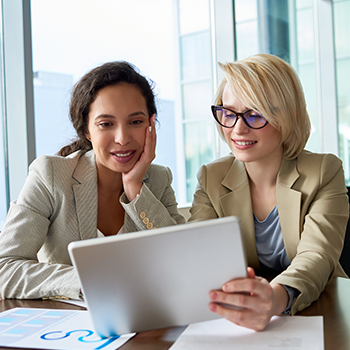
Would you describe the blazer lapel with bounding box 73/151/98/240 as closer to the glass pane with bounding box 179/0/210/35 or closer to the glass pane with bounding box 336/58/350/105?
the glass pane with bounding box 179/0/210/35

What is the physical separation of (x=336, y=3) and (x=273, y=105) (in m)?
4.76

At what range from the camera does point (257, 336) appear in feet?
2.74

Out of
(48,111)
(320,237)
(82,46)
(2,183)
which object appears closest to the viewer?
(320,237)

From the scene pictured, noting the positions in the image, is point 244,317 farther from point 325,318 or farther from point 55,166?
point 55,166

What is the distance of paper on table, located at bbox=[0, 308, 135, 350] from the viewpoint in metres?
0.83

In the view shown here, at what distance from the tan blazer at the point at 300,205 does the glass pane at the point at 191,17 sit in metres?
3.28

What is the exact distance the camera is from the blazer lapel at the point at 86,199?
1547 millimetres

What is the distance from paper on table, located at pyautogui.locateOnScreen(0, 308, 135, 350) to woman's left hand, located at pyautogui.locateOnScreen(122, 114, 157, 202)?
70 centimetres

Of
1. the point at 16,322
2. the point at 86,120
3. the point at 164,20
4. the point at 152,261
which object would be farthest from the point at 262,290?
the point at 164,20

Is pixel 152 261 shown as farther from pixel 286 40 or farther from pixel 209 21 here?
pixel 286 40

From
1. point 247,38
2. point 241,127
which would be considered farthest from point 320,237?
point 247,38

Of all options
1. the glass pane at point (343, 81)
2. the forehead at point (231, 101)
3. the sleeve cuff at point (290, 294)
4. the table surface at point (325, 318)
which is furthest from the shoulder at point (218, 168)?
the glass pane at point (343, 81)

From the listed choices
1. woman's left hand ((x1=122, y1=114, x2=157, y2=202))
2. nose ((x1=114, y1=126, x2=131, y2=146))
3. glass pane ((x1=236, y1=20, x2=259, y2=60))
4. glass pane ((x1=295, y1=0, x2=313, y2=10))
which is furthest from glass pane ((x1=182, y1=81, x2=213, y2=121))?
nose ((x1=114, y1=126, x2=131, y2=146))

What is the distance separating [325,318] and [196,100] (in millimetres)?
4116
